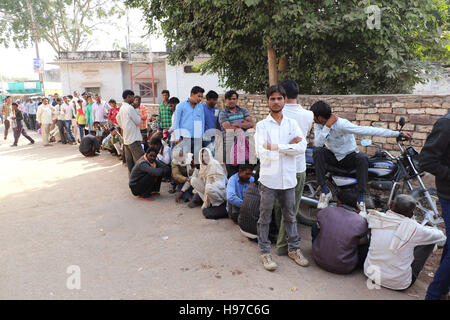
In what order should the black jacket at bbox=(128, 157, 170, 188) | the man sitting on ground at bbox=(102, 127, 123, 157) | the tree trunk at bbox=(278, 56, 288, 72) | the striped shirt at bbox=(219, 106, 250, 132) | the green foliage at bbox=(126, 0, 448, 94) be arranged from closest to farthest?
the striped shirt at bbox=(219, 106, 250, 132) → the black jacket at bbox=(128, 157, 170, 188) → the green foliage at bbox=(126, 0, 448, 94) → the tree trunk at bbox=(278, 56, 288, 72) → the man sitting on ground at bbox=(102, 127, 123, 157)

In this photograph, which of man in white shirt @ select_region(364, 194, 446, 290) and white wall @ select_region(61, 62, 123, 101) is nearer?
man in white shirt @ select_region(364, 194, 446, 290)

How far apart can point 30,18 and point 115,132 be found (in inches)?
872

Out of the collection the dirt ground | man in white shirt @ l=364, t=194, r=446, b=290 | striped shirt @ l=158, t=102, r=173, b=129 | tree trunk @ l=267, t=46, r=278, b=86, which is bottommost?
the dirt ground

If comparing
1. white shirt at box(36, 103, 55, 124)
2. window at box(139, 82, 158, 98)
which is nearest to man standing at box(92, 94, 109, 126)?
white shirt at box(36, 103, 55, 124)

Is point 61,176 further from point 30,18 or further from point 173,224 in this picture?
point 30,18

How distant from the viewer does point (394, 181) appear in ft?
13.3

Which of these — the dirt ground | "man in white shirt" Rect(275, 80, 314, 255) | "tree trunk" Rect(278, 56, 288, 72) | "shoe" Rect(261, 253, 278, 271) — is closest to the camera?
the dirt ground

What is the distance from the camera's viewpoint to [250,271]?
3424 millimetres

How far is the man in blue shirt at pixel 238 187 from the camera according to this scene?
172 inches

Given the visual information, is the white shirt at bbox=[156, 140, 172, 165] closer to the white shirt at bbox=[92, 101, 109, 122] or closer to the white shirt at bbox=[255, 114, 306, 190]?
the white shirt at bbox=[255, 114, 306, 190]

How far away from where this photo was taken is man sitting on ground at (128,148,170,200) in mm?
5781

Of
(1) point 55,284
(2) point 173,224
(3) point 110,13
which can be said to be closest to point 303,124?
(2) point 173,224

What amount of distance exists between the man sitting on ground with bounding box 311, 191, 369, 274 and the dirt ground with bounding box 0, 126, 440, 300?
13cm

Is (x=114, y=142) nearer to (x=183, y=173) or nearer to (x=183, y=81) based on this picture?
(x=183, y=173)
